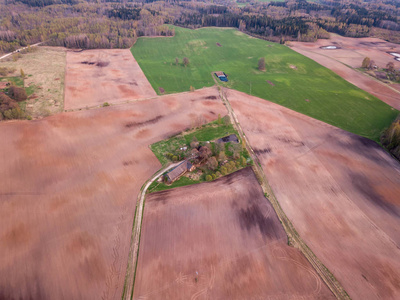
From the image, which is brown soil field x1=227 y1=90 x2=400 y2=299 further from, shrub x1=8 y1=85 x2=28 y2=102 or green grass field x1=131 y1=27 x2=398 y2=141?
shrub x1=8 y1=85 x2=28 y2=102

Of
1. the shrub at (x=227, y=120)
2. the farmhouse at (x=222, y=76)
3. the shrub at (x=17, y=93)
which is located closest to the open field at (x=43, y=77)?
the shrub at (x=17, y=93)

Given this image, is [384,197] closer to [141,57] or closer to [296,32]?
[141,57]

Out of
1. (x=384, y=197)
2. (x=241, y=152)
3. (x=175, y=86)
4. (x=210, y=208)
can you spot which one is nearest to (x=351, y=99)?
(x=384, y=197)

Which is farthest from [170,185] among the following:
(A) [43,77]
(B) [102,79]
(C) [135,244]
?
(A) [43,77]

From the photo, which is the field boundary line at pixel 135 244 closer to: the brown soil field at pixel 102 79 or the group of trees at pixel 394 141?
the brown soil field at pixel 102 79

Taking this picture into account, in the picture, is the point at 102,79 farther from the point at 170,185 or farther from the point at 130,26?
the point at 130,26

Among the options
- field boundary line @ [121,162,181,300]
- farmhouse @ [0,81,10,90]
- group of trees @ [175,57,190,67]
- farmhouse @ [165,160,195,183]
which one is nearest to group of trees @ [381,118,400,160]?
farmhouse @ [165,160,195,183]
